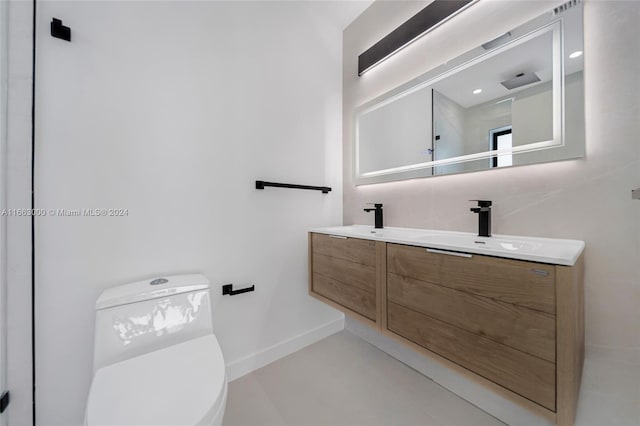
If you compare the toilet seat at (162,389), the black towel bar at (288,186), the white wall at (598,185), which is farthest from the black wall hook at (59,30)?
the white wall at (598,185)

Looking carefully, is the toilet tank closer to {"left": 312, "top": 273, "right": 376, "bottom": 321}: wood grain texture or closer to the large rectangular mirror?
{"left": 312, "top": 273, "right": 376, "bottom": 321}: wood grain texture

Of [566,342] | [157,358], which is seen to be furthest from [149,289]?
[566,342]

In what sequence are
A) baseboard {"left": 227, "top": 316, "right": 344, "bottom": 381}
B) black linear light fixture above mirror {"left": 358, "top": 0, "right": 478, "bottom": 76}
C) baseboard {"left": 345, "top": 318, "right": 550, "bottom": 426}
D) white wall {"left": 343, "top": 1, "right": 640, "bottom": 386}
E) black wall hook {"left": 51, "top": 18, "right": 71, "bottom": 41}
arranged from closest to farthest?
white wall {"left": 343, "top": 1, "right": 640, "bottom": 386}, black wall hook {"left": 51, "top": 18, "right": 71, "bottom": 41}, baseboard {"left": 345, "top": 318, "right": 550, "bottom": 426}, black linear light fixture above mirror {"left": 358, "top": 0, "right": 478, "bottom": 76}, baseboard {"left": 227, "top": 316, "right": 344, "bottom": 381}

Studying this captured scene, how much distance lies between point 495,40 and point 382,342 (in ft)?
6.31

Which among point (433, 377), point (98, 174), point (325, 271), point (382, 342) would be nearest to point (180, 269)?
point (98, 174)

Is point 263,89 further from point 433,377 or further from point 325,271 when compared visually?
point 433,377

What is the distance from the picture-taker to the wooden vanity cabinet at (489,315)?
0.71 meters

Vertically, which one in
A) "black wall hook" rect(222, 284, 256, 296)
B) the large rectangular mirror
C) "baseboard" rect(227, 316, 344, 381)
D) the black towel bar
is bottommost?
"baseboard" rect(227, 316, 344, 381)

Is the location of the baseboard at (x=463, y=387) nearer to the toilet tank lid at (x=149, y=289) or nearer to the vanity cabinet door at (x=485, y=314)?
the vanity cabinet door at (x=485, y=314)

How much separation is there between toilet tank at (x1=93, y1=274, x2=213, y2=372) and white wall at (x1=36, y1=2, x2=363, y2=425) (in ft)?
0.62

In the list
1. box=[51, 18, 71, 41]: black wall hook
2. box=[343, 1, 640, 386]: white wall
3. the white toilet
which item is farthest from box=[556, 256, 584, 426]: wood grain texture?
box=[51, 18, 71, 41]: black wall hook

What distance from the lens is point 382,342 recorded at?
68.3 inches

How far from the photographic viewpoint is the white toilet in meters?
0.71

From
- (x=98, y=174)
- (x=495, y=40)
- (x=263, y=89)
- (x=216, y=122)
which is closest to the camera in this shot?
(x=98, y=174)
